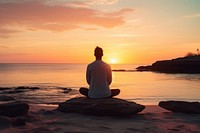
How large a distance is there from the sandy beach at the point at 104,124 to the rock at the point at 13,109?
42 cm

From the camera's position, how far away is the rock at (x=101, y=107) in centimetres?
984

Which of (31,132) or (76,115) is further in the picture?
(76,115)

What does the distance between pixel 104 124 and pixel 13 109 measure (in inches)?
114

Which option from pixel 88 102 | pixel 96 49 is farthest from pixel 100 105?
pixel 96 49

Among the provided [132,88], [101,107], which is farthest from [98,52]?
[132,88]

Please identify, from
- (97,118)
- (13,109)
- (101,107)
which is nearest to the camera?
(13,109)

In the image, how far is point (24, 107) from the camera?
9.30 m

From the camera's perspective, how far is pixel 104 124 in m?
8.45

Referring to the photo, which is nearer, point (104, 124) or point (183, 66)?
point (104, 124)

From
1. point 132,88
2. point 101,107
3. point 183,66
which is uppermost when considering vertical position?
point 183,66

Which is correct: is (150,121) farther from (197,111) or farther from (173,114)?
(197,111)

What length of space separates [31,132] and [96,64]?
14.7 feet

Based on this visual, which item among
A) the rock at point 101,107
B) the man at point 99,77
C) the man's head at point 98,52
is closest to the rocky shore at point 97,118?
the rock at point 101,107

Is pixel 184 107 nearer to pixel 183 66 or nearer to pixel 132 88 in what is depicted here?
pixel 132 88
